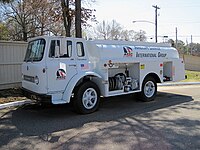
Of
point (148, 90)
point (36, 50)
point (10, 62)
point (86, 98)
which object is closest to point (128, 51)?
point (148, 90)

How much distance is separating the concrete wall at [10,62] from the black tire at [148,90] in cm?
600

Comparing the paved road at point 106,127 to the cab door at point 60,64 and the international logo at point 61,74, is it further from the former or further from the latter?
the international logo at point 61,74

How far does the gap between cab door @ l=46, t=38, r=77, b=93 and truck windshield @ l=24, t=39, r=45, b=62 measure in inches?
11.9

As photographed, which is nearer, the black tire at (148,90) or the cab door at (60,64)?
the cab door at (60,64)

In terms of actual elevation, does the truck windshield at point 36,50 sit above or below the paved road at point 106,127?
above

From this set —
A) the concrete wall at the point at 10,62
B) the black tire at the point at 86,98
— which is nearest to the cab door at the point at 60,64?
the black tire at the point at 86,98

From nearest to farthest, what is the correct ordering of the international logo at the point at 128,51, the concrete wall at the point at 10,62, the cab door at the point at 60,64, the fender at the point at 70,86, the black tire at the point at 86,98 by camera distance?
the cab door at the point at 60,64, the fender at the point at 70,86, the black tire at the point at 86,98, the international logo at the point at 128,51, the concrete wall at the point at 10,62

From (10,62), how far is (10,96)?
2.27 metres

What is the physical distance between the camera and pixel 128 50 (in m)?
8.31

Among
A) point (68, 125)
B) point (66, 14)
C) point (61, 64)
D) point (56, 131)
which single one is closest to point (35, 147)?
point (56, 131)

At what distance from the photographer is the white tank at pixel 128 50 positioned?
7.66 m

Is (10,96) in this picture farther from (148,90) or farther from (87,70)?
(148,90)

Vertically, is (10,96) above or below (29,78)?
below

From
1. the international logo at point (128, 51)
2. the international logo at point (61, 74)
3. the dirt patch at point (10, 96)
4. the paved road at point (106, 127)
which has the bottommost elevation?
the paved road at point (106, 127)
